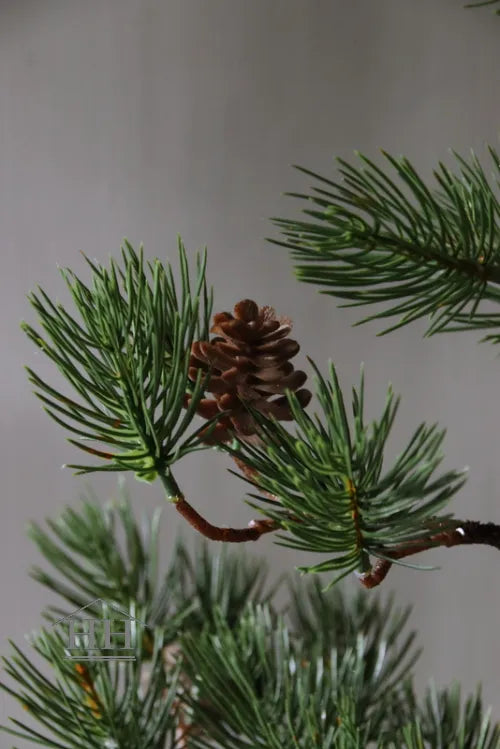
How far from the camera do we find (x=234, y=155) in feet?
2.77

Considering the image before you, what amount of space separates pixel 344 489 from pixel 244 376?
47 millimetres

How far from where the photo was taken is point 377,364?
0.85 meters

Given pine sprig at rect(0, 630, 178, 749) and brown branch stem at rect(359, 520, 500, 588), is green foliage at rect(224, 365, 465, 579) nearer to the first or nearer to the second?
brown branch stem at rect(359, 520, 500, 588)

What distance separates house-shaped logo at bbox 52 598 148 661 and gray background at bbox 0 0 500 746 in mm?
398

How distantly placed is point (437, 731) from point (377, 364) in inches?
19.2

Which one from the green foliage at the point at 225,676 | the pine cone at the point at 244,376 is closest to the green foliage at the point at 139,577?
the green foliage at the point at 225,676

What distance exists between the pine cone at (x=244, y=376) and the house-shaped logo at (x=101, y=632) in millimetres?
139

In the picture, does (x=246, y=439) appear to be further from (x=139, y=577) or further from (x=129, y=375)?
(x=139, y=577)

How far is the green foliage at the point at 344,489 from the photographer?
210mm

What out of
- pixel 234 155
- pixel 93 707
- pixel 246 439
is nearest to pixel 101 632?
pixel 93 707

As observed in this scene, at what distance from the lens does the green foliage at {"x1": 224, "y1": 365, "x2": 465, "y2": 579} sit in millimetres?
210

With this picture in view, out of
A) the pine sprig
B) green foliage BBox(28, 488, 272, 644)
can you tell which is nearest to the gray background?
green foliage BBox(28, 488, 272, 644)

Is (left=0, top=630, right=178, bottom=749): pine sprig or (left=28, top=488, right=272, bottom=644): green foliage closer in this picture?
(left=0, top=630, right=178, bottom=749): pine sprig

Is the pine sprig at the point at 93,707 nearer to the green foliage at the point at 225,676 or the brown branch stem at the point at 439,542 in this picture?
the green foliage at the point at 225,676
